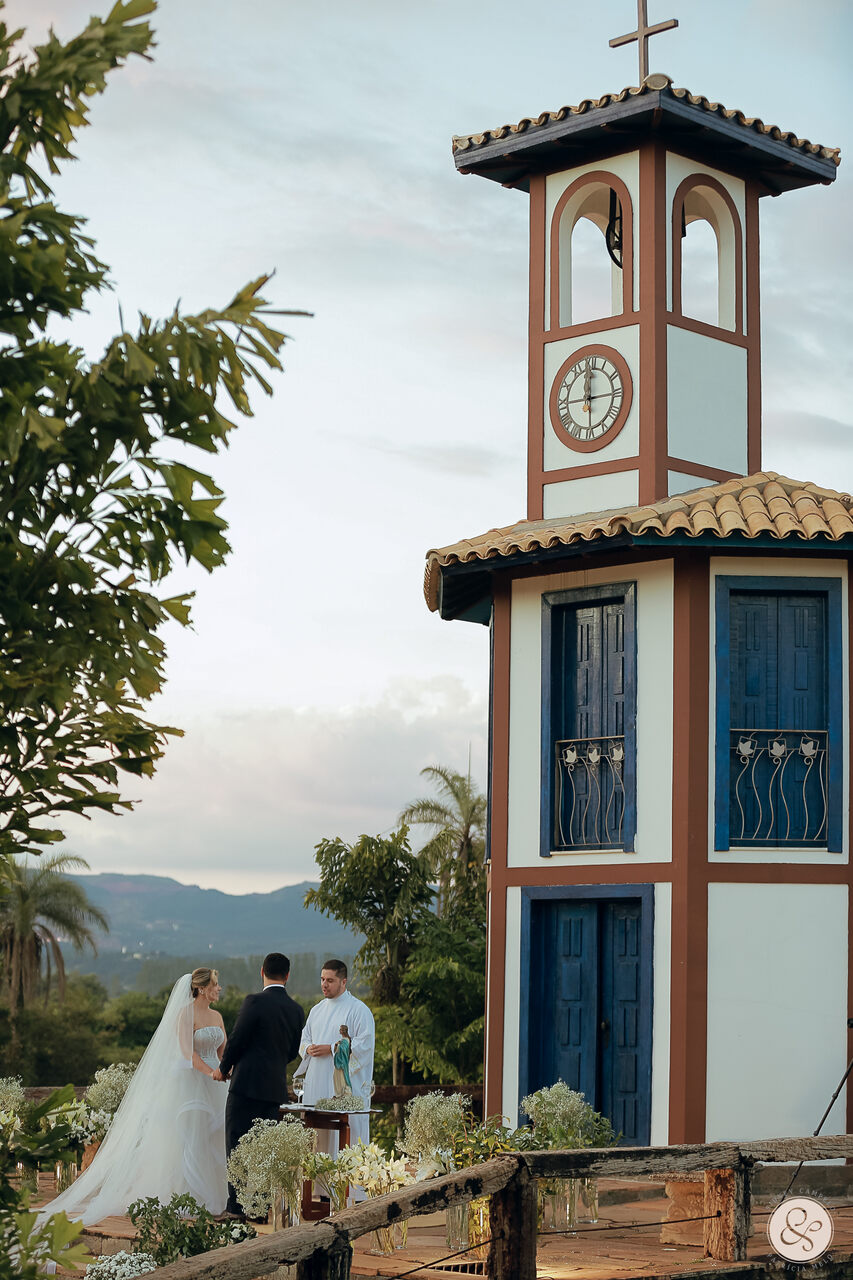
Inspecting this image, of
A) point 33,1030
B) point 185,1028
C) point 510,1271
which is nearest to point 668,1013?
point 185,1028

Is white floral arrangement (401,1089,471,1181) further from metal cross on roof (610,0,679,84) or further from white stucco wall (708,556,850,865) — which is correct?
metal cross on roof (610,0,679,84)

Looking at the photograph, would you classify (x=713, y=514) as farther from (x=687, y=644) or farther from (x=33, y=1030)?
(x=33, y=1030)

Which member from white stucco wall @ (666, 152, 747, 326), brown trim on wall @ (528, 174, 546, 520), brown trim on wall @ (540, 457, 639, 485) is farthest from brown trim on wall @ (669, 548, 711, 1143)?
white stucco wall @ (666, 152, 747, 326)

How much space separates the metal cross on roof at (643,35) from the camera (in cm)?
1542

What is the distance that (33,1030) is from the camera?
38.6 meters

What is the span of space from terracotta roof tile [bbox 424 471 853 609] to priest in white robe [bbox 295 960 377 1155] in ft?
13.4

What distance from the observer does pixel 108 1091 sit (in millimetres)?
13281

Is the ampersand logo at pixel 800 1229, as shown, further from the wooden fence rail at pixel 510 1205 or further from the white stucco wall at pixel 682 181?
the white stucco wall at pixel 682 181

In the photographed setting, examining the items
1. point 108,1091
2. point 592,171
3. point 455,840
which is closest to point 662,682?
point 592,171

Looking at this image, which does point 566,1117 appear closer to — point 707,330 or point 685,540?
point 685,540

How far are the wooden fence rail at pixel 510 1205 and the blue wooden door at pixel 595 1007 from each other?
10.8 feet

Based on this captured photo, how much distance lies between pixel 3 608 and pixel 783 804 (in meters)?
9.62

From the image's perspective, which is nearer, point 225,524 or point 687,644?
point 225,524

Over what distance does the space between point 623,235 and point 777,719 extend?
4969 millimetres
